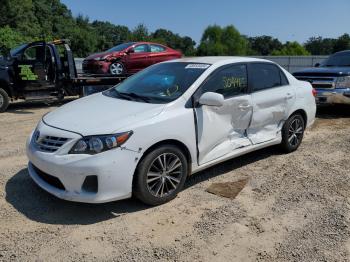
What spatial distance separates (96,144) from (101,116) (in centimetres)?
49

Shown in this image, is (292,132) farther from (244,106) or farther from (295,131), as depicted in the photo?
(244,106)

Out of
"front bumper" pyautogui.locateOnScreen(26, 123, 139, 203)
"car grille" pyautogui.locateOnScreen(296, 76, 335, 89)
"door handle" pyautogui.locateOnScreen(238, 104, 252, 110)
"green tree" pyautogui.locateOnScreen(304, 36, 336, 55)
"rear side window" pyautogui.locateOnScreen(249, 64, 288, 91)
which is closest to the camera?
"front bumper" pyautogui.locateOnScreen(26, 123, 139, 203)

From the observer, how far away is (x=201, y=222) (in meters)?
3.90

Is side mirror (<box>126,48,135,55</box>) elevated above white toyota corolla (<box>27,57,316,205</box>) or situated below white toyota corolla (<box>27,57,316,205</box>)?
above

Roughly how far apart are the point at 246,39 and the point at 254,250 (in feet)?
365

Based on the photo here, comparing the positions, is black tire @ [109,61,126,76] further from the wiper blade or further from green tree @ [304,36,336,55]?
green tree @ [304,36,336,55]

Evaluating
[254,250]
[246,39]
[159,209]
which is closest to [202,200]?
[159,209]

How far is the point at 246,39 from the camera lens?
360ft

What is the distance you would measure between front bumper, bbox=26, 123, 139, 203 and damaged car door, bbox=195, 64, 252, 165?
3.37 feet

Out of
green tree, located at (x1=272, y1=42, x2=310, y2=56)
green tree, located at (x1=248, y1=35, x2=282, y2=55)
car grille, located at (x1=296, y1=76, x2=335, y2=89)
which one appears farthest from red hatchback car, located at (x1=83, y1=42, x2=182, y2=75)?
green tree, located at (x1=248, y1=35, x2=282, y2=55)

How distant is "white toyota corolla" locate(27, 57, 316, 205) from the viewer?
12.4 ft

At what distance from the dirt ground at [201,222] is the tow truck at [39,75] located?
503 centimetres

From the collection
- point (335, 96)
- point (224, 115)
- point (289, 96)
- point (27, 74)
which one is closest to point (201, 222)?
point (224, 115)

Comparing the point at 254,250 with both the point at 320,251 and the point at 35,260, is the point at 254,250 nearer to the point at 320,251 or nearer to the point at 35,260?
the point at 320,251
